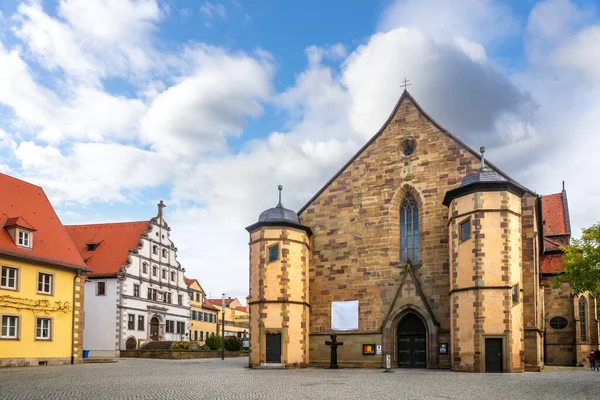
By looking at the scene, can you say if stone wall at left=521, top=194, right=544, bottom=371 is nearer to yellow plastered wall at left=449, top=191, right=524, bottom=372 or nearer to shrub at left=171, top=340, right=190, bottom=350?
yellow plastered wall at left=449, top=191, right=524, bottom=372

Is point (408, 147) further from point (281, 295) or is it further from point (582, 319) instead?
Answer: point (582, 319)

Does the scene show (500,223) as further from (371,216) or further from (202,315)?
(202,315)

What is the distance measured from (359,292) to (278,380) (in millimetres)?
11563

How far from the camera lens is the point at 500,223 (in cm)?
2775

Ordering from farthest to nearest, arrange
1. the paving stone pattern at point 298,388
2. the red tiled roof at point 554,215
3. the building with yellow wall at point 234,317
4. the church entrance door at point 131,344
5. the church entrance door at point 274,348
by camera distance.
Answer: the building with yellow wall at point 234,317
the red tiled roof at point 554,215
the church entrance door at point 131,344
the church entrance door at point 274,348
the paving stone pattern at point 298,388

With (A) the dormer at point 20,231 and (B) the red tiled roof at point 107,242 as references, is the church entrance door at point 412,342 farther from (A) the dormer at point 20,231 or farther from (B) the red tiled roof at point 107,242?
(B) the red tiled roof at point 107,242

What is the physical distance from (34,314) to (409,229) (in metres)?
19.3

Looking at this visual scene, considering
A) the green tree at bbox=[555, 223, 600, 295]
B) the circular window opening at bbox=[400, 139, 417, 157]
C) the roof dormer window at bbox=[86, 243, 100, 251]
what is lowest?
the green tree at bbox=[555, 223, 600, 295]

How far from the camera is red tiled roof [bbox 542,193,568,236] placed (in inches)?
2035

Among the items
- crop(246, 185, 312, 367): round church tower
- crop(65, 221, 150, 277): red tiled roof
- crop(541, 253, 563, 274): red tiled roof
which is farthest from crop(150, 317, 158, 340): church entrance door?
crop(541, 253, 563, 274): red tiled roof

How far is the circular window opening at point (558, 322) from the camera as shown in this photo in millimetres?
41281

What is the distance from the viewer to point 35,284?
32781 mm

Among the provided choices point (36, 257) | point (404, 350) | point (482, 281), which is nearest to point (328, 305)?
point (404, 350)

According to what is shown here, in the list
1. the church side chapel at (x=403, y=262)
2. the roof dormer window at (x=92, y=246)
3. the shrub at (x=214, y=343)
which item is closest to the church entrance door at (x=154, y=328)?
the shrub at (x=214, y=343)
